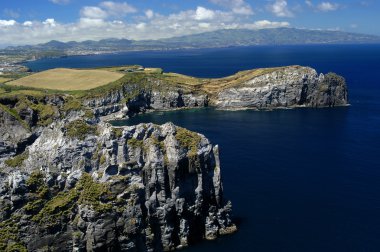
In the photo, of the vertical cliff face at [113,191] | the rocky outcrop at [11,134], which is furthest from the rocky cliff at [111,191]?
the rocky outcrop at [11,134]

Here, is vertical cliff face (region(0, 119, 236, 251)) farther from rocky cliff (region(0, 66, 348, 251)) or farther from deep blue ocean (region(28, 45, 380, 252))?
Result: deep blue ocean (region(28, 45, 380, 252))

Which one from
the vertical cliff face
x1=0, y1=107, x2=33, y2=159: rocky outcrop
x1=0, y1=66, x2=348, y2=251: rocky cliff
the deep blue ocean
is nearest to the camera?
x1=0, y1=66, x2=348, y2=251: rocky cliff

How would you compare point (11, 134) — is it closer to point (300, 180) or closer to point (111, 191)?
point (111, 191)

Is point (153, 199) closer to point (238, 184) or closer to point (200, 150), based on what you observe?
point (200, 150)

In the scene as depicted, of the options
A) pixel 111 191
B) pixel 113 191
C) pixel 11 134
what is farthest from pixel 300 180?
pixel 11 134

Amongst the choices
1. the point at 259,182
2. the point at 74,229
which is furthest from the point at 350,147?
the point at 74,229

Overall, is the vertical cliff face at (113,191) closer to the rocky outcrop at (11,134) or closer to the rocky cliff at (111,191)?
the rocky cliff at (111,191)

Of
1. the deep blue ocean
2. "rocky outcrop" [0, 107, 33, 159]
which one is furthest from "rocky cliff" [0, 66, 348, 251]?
"rocky outcrop" [0, 107, 33, 159]

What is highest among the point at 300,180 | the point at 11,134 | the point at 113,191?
the point at 113,191
